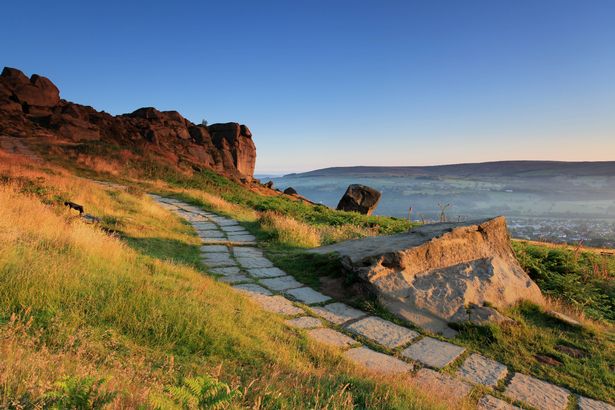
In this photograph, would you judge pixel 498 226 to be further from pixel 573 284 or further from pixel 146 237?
pixel 146 237

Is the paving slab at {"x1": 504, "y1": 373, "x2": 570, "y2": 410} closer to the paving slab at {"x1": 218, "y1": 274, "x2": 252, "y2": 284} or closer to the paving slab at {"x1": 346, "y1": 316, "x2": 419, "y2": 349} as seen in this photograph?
the paving slab at {"x1": 346, "y1": 316, "x2": 419, "y2": 349}

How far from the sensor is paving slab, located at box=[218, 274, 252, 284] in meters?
6.29

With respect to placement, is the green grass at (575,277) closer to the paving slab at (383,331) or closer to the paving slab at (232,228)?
the paving slab at (383,331)

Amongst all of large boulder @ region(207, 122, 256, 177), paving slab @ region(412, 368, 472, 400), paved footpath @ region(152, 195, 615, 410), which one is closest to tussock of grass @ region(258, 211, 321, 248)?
paved footpath @ region(152, 195, 615, 410)

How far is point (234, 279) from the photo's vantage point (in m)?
6.43

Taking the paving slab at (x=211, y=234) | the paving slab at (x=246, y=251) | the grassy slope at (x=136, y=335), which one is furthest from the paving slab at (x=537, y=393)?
the paving slab at (x=211, y=234)

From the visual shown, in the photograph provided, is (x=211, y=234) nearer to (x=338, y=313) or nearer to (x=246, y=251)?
(x=246, y=251)

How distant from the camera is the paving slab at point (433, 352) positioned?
13.5ft

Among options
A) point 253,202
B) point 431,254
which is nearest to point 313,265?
point 431,254

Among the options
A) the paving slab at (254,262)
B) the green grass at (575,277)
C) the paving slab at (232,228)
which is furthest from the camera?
the paving slab at (232,228)

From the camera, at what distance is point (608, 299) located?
729 cm

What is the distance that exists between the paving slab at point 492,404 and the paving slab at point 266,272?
4.14 metres

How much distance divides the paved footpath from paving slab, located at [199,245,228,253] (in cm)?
102

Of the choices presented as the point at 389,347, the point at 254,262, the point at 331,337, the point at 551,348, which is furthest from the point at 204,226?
the point at 551,348
